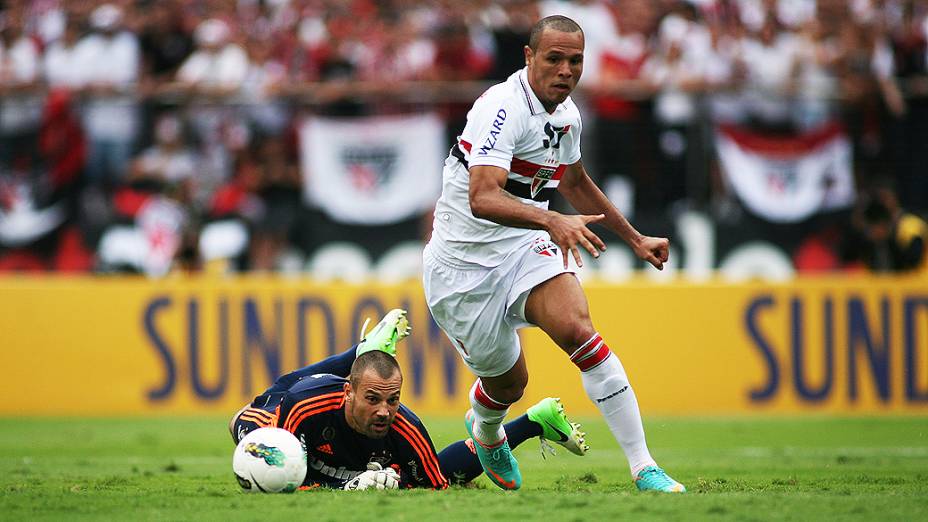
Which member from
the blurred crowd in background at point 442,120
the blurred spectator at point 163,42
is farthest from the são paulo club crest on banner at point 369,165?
the blurred spectator at point 163,42

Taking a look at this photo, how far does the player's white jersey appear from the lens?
23.0 ft

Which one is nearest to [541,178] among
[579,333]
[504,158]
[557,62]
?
[504,158]

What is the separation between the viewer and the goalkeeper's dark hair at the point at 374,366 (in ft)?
23.7

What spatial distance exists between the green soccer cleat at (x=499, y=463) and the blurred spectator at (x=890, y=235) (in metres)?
7.65

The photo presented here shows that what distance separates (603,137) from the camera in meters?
14.7

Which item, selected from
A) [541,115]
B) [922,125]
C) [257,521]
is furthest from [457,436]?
[922,125]

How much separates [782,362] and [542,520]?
9.00 meters

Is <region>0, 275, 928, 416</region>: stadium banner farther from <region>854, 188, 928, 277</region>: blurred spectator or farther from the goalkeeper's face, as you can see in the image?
the goalkeeper's face

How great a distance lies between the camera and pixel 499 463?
817 centimetres

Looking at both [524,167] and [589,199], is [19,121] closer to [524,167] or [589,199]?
[589,199]

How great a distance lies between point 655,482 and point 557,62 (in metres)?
2.35

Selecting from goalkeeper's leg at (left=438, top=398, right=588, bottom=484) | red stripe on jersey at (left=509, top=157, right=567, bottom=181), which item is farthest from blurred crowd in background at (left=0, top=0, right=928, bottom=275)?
red stripe on jersey at (left=509, top=157, right=567, bottom=181)

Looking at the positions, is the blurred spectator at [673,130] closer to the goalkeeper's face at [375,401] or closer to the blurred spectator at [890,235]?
the blurred spectator at [890,235]

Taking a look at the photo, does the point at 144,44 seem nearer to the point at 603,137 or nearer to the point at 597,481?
the point at 603,137
